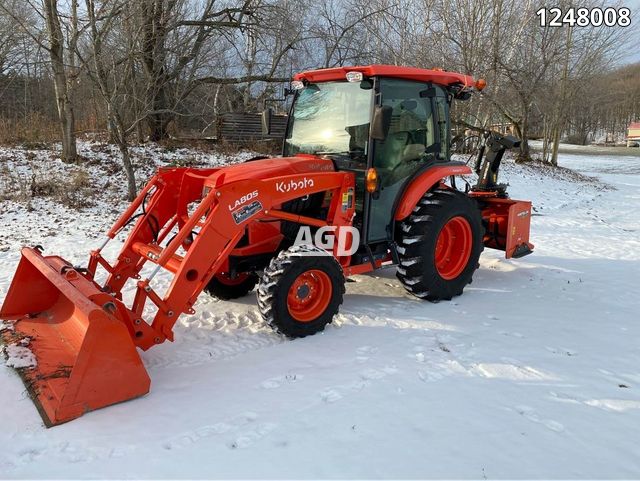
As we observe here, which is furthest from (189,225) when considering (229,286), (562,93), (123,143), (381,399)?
(562,93)

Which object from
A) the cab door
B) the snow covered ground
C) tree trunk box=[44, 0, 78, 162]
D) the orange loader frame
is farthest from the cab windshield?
tree trunk box=[44, 0, 78, 162]

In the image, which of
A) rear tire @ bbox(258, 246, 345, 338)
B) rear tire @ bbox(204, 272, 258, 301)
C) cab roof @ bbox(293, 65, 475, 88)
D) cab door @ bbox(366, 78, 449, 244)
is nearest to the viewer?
rear tire @ bbox(258, 246, 345, 338)

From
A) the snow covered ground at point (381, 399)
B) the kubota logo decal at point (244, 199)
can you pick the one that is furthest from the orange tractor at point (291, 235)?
the snow covered ground at point (381, 399)

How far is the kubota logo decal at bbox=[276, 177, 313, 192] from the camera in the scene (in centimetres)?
412

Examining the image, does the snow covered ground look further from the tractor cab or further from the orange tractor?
the tractor cab

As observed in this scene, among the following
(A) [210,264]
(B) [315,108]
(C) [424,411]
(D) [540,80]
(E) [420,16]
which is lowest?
(C) [424,411]

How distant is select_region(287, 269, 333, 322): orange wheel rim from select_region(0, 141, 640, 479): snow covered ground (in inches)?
8.7

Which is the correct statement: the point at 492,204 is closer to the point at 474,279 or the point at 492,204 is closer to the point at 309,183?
the point at 474,279

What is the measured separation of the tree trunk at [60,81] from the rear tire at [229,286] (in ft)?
21.4

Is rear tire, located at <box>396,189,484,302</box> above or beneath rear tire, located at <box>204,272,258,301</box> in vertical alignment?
above

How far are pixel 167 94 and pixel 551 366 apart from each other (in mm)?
11886

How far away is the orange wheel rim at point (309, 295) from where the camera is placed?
4.19 meters

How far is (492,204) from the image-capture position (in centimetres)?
Answer: 629

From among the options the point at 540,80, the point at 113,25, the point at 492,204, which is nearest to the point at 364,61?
the point at 540,80
